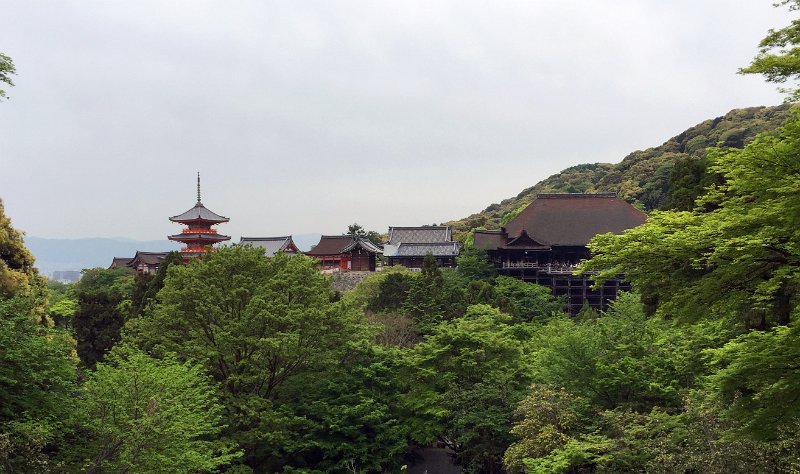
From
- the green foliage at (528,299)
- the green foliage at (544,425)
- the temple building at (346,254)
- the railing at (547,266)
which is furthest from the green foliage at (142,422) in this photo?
the temple building at (346,254)

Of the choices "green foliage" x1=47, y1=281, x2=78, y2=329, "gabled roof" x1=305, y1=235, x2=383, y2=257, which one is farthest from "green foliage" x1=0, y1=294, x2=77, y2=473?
"gabled roof" x1=305, y1=235, x2=383, y2=257

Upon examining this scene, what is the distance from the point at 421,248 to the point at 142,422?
114ft

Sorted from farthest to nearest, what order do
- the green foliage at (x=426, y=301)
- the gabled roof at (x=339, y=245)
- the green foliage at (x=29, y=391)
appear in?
the gabled roof at (x=339, y=245) → the green foliage at (x=426, y=301) → the green foliage at (x=29, y=391)

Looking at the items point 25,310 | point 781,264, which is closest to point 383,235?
point 25,310

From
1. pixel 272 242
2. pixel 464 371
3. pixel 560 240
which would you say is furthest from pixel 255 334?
pixel 272 242

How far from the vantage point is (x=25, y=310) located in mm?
13500

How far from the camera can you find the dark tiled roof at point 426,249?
46469 millimetres

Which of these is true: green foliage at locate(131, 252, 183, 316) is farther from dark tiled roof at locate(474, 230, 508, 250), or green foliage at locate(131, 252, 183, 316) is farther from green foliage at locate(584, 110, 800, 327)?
green foliage at locate(584, 110, 800, 327)

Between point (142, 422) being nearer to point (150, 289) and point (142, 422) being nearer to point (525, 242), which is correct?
point (150, 289)

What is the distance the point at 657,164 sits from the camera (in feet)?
252

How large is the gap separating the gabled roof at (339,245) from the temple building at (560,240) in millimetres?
8813

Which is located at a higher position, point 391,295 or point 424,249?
point 424,249

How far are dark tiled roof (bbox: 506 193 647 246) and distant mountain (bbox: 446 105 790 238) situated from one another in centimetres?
1528

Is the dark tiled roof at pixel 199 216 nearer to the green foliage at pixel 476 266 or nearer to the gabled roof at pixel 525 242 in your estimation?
the green foliage at pixel 476 266
